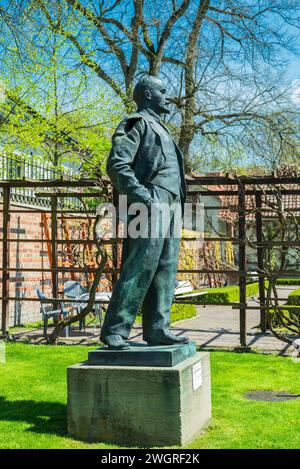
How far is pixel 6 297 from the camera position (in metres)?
10.9

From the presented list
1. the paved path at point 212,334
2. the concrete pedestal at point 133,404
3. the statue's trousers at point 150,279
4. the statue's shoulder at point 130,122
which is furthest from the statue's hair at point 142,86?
the paved path at point 212,334

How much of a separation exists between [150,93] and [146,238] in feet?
4.25

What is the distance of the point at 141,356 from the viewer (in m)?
4.84

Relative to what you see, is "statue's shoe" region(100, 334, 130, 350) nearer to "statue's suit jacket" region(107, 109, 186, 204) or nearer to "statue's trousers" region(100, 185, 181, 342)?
"statue's trousers" region(100, 185, 181, 342)

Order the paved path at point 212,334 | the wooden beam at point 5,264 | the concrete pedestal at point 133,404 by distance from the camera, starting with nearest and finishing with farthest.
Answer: the concrete pedestal at point 133,404, the paved path at point 212,334, the wooden beam at point 5,264

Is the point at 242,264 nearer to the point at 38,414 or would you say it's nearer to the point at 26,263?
the point at 38,414

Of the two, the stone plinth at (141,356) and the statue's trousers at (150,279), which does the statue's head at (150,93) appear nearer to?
the statue's trousers at (150,279)

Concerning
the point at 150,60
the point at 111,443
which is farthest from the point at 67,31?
the point at 111,443

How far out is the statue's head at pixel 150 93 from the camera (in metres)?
5.31

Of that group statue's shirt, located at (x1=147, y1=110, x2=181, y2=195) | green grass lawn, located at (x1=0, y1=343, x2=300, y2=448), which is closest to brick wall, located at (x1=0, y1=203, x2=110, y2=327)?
green grass lawn, located at (x1=0, y1=343, x2=300, y2=448)

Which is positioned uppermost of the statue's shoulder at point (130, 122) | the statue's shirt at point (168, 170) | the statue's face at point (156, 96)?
the statue's face at point (156, 96)

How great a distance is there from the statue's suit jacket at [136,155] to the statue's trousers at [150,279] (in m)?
0.17
